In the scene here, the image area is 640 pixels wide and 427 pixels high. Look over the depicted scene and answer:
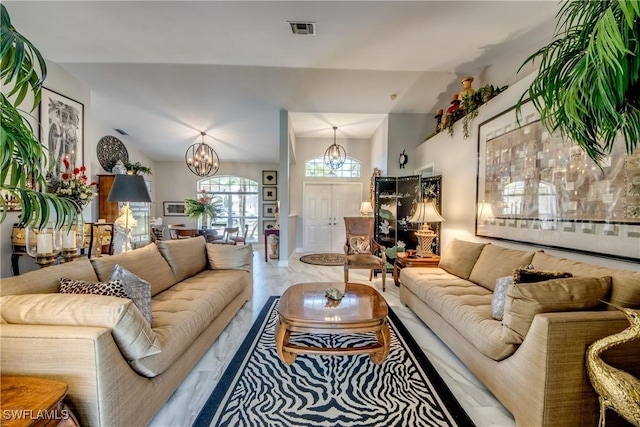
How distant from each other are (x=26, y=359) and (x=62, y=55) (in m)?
4.69

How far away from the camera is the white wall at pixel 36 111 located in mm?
3014

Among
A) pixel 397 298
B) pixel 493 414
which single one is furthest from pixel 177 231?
pixel 493 414

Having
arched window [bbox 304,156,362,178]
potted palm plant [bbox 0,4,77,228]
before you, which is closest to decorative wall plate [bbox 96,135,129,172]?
arched window [bbox 304,156,362,178]

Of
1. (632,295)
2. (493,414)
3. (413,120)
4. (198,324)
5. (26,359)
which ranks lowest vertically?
(493,414)

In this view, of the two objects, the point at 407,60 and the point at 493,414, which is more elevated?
the point at 407,60

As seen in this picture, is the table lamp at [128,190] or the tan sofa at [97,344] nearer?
the tan sofa at [97,344]

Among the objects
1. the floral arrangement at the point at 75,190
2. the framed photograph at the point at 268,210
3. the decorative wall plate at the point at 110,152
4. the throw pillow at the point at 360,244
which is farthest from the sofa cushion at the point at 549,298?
the decorative wall plate at the point at 110,152

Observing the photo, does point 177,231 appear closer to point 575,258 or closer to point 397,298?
point 397,298

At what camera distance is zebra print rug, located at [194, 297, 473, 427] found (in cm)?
152

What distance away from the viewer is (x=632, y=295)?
1454 millimetres

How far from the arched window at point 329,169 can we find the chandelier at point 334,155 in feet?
1.09

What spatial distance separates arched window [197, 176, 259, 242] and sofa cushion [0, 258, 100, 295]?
671 cm

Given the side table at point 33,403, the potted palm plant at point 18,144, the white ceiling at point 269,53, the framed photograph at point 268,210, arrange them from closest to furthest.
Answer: the side table at point 33,403
the potted palm plant at point 18,144
the white ceiling at point 269,53
the framed photograph at point 268,210

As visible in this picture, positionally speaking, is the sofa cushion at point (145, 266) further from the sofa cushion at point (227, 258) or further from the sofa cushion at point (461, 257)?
the sofa cushion at point (461, 257)
